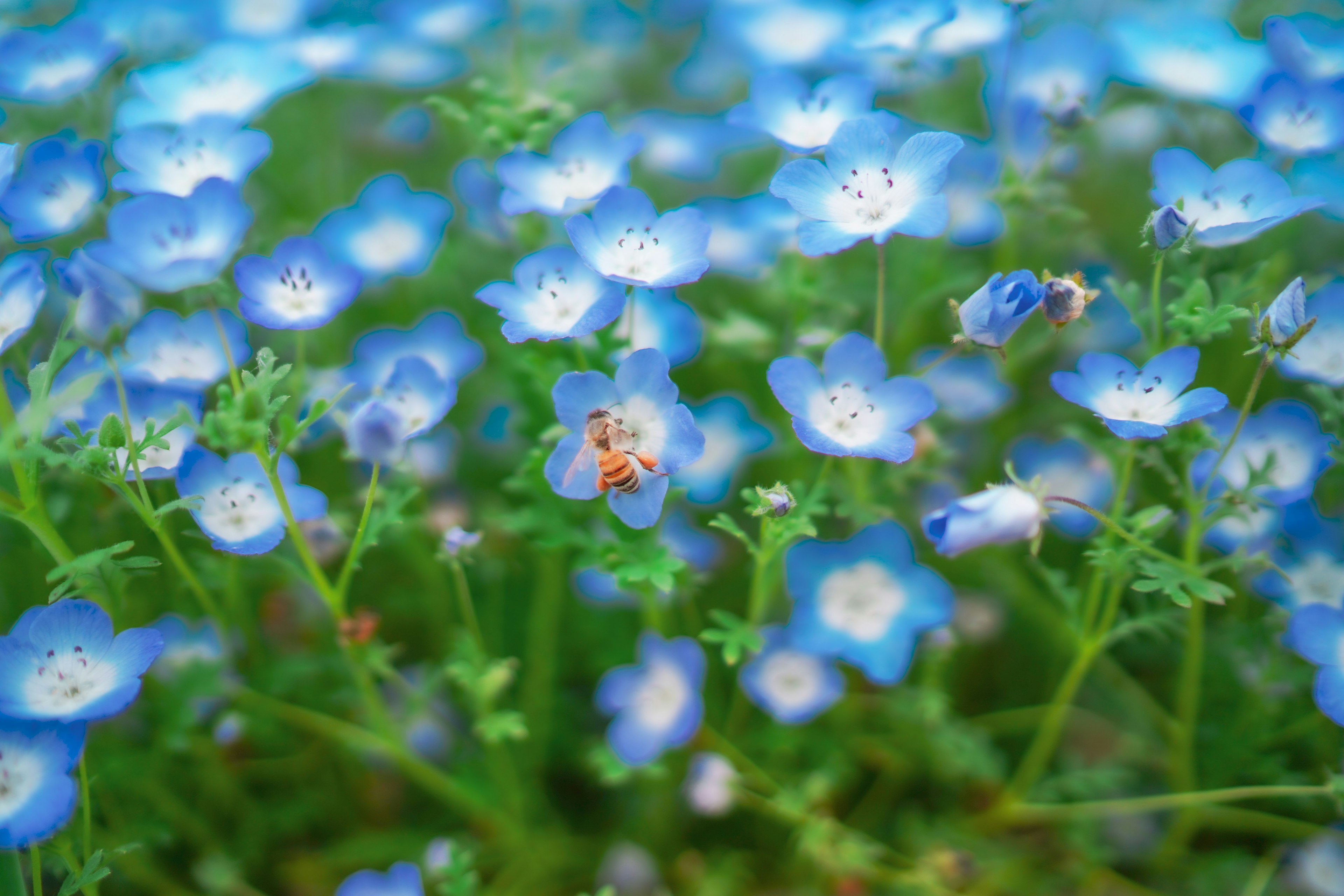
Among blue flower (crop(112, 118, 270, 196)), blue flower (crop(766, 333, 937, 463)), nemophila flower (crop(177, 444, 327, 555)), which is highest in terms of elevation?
blue flower (crop(112, 118, 270, 196))

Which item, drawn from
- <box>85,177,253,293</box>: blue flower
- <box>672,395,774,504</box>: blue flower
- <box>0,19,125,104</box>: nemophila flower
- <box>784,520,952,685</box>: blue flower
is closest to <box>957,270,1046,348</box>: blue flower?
<box>784,520,952,685</box>: blue flower

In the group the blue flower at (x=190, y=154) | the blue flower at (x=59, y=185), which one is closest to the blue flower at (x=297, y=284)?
the blue flower at (x=190, y=154)

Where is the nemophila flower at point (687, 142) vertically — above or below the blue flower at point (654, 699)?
above

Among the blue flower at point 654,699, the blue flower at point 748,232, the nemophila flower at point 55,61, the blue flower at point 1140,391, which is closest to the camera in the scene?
the blue flower at point 1140,391

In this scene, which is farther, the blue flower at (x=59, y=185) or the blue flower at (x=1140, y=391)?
the blue flower at (x=59, y=185)

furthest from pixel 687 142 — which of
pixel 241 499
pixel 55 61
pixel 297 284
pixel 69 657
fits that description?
pixel 69 657

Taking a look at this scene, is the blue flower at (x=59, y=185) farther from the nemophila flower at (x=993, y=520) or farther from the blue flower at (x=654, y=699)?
the nemophila flower at (x=993, y=520)

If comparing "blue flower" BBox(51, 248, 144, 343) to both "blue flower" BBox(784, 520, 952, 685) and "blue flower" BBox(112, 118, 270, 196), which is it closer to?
"blue flower" BBox(112, 118, 270, 196)

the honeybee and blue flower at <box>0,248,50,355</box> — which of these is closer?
the honeybee
